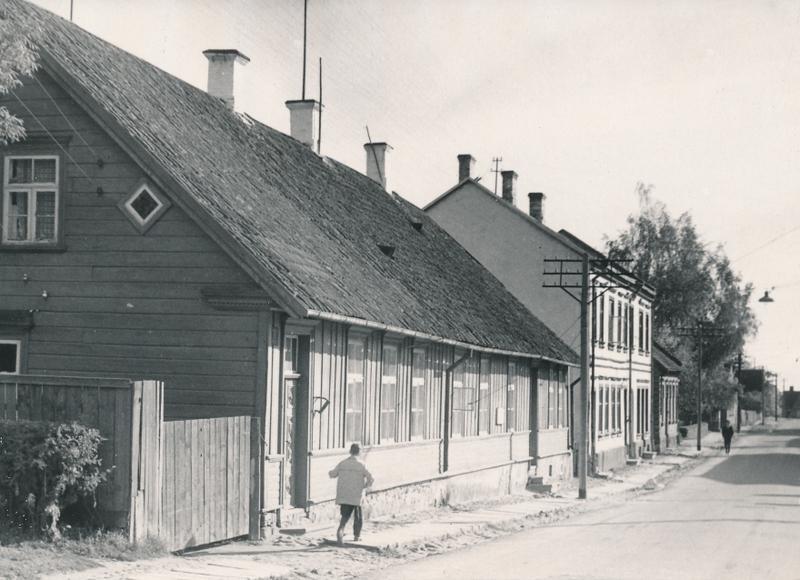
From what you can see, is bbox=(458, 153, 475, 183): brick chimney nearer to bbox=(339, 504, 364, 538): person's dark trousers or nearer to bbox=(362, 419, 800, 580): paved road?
bbox=(362, 419, 800, 580): paved road

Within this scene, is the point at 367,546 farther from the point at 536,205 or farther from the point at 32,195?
the point at 536,205

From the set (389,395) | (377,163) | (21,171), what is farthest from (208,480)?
(377,163)

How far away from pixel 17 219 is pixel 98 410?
191 inches

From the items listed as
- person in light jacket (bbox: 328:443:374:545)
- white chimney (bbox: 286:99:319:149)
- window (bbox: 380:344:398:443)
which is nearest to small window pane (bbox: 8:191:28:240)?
person in light jacket (bbox: 328:443:374:545)

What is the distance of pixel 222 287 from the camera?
589 inches

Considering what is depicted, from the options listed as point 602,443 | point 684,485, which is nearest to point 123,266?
point 684,485

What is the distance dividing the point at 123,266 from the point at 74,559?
5.17 meters

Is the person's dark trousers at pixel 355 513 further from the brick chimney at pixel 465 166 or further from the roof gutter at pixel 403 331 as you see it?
the brick chimney at pixel 465 166

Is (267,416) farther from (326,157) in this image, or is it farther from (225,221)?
(326,157)

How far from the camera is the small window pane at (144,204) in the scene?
15.4 m

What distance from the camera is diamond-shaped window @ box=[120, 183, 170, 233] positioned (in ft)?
50.3

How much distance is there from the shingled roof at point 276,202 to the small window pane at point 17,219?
198 centimetres

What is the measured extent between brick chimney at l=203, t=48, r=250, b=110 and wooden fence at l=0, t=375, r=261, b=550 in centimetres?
976

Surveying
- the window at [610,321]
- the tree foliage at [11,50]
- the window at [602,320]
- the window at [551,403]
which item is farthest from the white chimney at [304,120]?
the window at [610,321]
